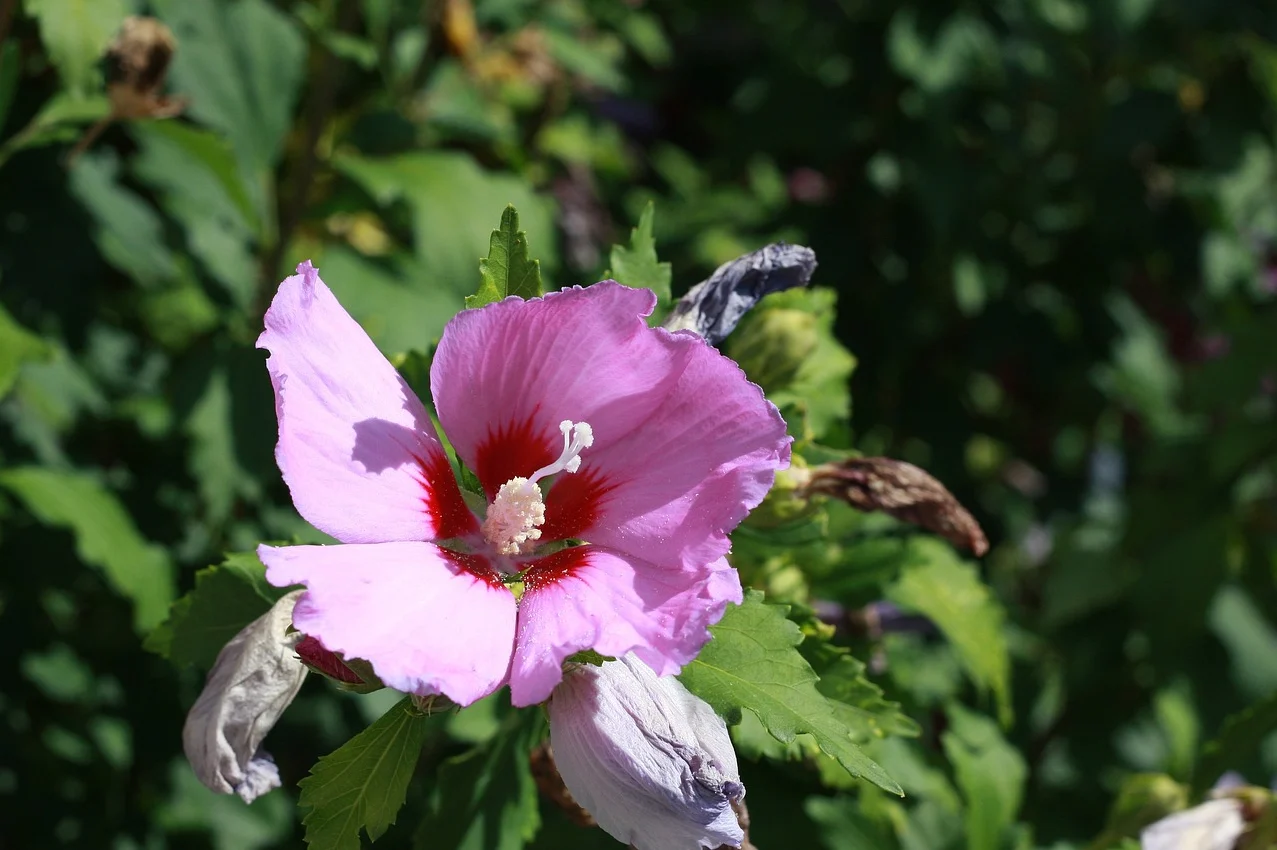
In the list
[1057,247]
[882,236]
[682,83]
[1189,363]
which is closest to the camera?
[882,236]

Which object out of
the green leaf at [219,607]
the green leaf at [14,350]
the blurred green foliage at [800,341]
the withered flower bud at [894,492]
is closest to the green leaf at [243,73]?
the blurred green foliage at [800,341]

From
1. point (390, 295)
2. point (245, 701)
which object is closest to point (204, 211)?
point (390, 295)

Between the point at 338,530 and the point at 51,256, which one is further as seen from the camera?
the point at 51,256

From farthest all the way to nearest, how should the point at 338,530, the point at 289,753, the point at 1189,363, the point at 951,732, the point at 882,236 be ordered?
the point at 1189,363
the point at 882,236
the point at 289,753
the point at 951,732
the point at 338,530

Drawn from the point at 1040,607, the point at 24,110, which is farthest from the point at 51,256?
the point at 1040,607

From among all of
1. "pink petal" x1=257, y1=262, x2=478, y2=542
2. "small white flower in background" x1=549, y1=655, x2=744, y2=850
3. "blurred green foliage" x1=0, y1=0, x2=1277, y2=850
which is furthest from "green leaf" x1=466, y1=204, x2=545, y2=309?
"small white flower in background" x1=549, y1=655, x2=744, y2=850

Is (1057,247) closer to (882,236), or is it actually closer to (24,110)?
(882,236)
